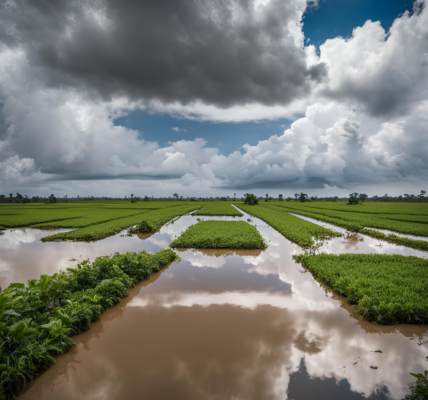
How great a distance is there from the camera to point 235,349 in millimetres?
4848

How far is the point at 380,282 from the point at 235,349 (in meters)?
6.11

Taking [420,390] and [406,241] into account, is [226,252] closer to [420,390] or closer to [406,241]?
[420,390]

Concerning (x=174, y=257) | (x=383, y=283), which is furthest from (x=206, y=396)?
(x=174, y=257)

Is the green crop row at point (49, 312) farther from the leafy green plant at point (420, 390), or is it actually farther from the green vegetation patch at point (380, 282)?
the green vegetation patch at point (380, 282)

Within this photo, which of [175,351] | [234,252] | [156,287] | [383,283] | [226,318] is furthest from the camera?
[234,252]

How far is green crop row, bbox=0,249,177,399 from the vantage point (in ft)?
12.9

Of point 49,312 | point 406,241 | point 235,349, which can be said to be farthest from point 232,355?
point 406,241

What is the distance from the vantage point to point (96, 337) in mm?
5375

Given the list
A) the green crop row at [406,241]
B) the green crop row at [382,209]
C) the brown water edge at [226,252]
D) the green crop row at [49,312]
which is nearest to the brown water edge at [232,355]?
the green crop row at [49,312]

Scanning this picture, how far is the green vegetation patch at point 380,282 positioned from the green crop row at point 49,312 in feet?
23.9

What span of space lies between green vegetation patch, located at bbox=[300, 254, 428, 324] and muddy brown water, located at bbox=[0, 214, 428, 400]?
320 millimetres

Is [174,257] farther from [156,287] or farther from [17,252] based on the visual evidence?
[17,252]

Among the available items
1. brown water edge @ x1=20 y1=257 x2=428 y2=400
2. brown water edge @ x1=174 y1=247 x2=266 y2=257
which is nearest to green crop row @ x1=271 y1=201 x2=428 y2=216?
brown water edge @ x1=174 y1=247 x2=266 y2=257

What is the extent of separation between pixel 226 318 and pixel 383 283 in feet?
18.7
